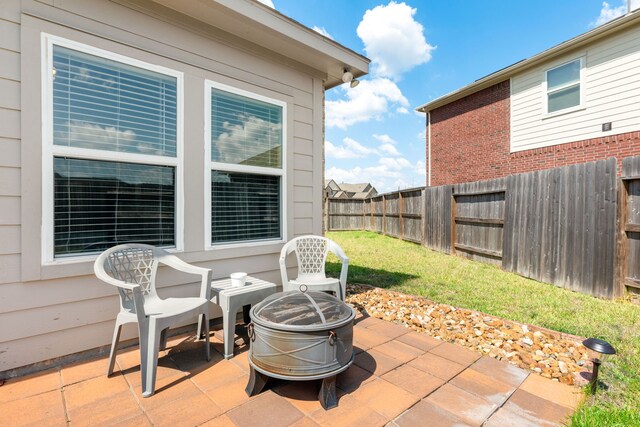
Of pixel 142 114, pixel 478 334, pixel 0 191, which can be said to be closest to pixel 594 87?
pixel 478 334

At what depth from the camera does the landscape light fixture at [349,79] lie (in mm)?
4055

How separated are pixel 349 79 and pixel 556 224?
4086 mm

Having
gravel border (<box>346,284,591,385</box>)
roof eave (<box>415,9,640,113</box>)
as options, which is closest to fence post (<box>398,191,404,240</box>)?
roof eave (<box>415,9,640,113</box>)

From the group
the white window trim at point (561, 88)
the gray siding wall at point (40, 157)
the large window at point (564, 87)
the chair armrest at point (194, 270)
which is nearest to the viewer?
the gray siding wall at point (40, 157)

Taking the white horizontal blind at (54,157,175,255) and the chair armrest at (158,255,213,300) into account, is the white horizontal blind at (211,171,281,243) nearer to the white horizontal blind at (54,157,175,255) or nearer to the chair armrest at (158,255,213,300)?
the white horizontal blind at (54,157,175,255)

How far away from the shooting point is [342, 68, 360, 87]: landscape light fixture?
405cm

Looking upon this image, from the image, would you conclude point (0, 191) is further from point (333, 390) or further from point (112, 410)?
point (333, 390)

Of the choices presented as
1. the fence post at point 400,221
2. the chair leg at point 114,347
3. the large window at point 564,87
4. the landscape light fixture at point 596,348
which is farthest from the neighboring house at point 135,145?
the fence post at point 400,221

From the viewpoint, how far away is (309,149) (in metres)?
3.99

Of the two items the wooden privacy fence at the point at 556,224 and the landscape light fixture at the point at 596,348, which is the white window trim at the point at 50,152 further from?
the wooden privacy fence at the point at 556,224

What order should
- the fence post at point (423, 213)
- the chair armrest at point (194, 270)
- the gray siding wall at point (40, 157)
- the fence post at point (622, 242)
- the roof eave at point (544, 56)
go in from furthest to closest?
the fence post at point (423, 213) < the roof eave at point (544, 56) < the fence post at point (622, 242) < the chair armrest at point (194, 270) < the gray siding wall at point (40, 157)

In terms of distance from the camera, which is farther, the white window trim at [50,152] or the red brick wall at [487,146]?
the red brick wall at [487,146]

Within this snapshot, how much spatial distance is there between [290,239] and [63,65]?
2.62 metres

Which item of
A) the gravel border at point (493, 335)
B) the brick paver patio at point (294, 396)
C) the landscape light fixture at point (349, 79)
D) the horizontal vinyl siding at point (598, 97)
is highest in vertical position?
the horizontal vinyl siding at point (598, 97)
